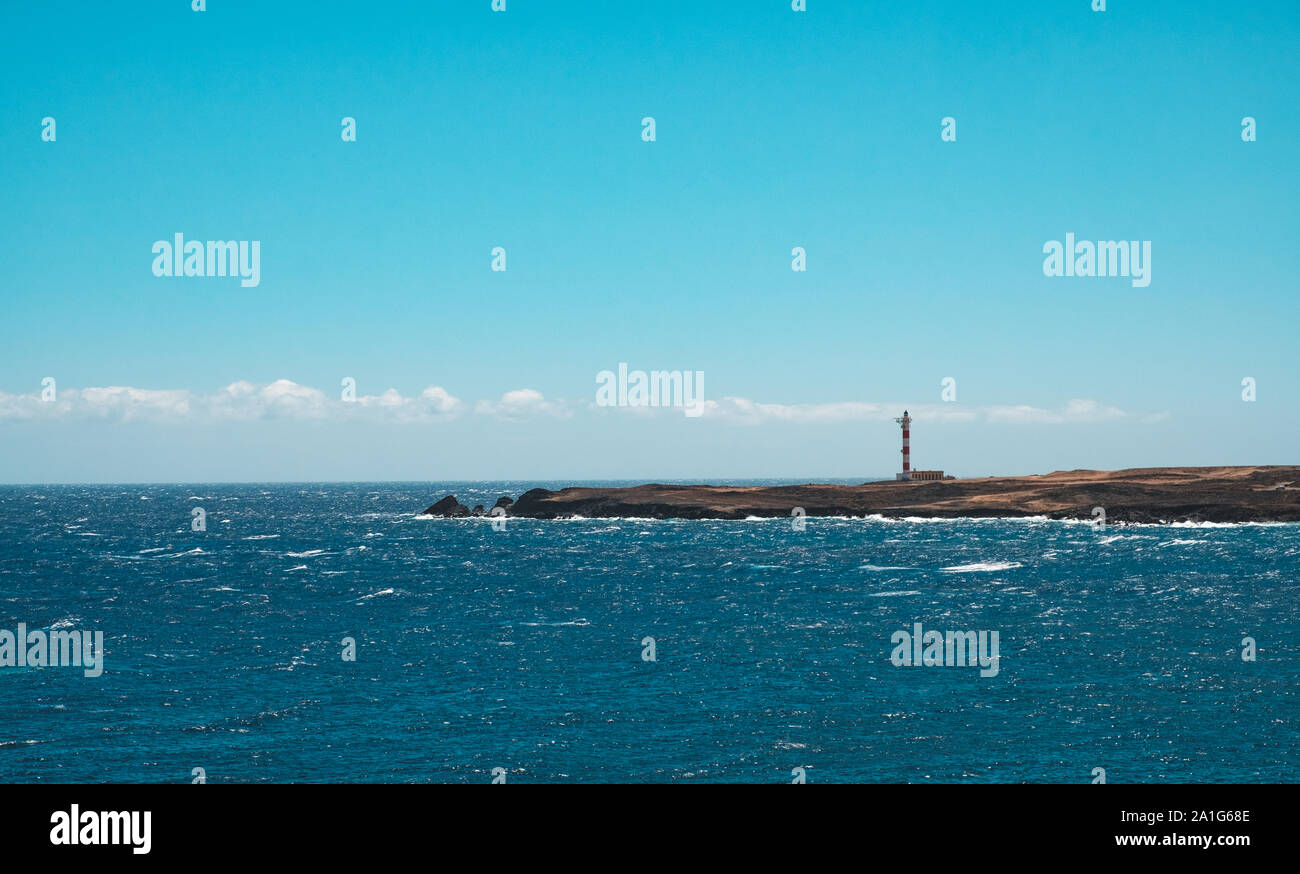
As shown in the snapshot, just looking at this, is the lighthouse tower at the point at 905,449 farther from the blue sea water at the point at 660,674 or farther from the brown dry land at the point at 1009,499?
the blue sea water at the point at 660,674

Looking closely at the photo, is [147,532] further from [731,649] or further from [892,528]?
[731,649]

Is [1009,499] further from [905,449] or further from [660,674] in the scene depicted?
[660,674]

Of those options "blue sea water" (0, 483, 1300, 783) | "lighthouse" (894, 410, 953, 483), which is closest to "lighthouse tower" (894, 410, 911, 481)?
"lighthouse" (894, 410, 953, 483)

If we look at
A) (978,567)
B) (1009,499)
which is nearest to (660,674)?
(978,567)

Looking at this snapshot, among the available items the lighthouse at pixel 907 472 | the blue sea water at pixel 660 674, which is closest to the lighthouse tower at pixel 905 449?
the lighthouse at pixel 907 472

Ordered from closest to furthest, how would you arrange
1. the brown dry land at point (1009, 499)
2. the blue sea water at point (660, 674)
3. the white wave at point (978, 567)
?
the blue sea water at point (660, 674)
the white wave at point (978, 567)
the brown dry land at point (1009, 499)
